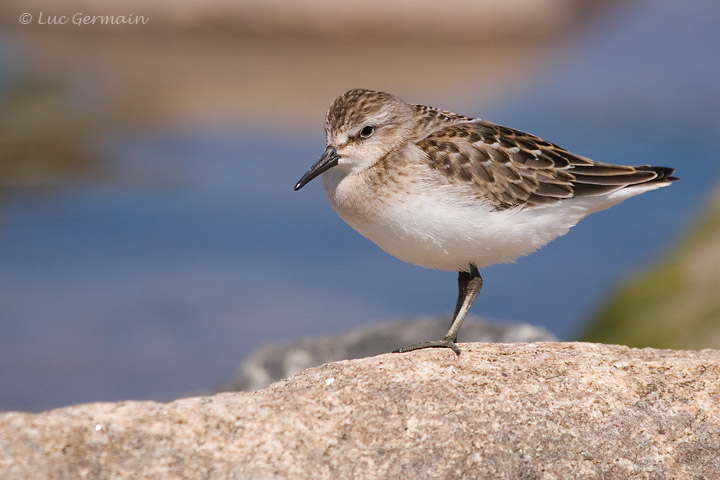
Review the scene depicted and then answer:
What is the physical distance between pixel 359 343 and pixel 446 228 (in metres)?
3.25

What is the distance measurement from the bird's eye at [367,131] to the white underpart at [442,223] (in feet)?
1.20

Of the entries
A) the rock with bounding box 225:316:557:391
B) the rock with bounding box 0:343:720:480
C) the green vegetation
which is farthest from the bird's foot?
the green vegetation

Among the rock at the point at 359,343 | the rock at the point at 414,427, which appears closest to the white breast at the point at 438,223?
the rock at the point at 414,427

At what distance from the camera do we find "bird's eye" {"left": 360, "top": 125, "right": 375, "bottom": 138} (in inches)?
331

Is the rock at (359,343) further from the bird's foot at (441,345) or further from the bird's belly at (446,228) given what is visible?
the bird's foot at (441,345)

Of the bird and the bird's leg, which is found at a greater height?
the bird

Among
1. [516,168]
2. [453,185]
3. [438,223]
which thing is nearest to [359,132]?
[453,185]

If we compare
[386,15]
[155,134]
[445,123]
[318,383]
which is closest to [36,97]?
[155,134]

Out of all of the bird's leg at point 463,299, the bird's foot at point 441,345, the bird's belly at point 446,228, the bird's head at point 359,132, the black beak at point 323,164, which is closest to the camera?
the bird's foot at point 441,345

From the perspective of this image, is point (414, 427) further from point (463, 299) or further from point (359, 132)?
point (359, 132)

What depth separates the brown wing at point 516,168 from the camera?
823 cm

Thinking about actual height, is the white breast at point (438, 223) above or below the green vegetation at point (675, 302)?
above

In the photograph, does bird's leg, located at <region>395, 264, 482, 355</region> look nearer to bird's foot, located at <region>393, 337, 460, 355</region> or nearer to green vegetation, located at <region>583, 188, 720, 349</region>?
bird's foot, located at <region>393, 337, 460, 355</region>

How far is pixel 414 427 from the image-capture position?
254 inches
